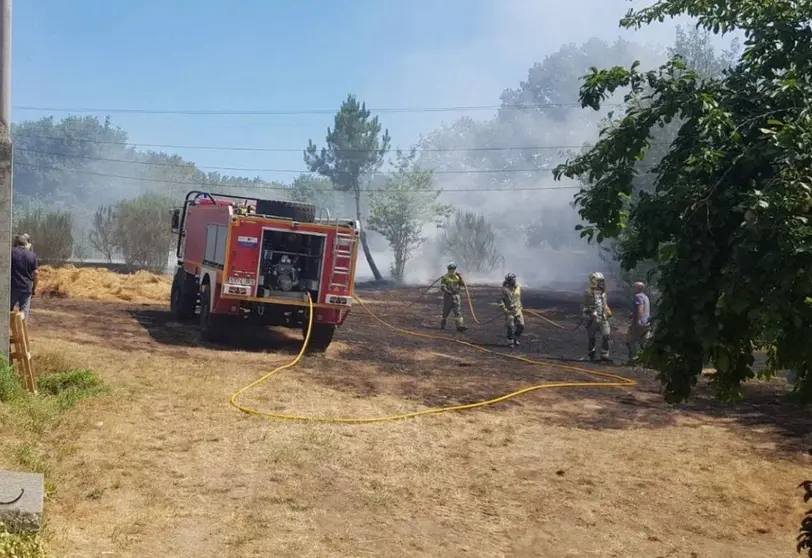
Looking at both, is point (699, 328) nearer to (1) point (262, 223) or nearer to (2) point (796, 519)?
(2) point (796, 519)

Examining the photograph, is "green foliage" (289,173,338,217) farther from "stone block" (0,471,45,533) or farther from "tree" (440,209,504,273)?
"stone block" (0,471,45,533)

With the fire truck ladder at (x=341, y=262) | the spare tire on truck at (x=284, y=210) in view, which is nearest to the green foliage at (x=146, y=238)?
the spare tire on truck at (x=284, y=210)

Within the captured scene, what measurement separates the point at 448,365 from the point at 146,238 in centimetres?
2304

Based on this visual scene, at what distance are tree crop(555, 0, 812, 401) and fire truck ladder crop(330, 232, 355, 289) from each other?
8.03 meters

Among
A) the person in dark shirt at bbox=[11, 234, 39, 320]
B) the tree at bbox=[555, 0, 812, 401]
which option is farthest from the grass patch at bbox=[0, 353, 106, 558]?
the tree at bbox=[555, 0, 812, 401]

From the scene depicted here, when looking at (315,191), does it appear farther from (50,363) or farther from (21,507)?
(21,507)

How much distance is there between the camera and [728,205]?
14.3ft

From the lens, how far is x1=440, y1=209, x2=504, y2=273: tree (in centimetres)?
4978

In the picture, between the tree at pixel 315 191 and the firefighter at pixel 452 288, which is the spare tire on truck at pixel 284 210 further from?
the tree at pixel 315 191

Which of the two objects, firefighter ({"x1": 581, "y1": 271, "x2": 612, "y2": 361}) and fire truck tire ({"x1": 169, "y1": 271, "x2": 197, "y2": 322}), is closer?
firefighter ({"x1": 581, "y1": 271, "x2": 612, "y2": 361})

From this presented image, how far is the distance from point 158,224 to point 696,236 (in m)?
32.0

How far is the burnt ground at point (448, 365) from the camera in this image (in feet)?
36.7

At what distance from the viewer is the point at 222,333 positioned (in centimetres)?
1441

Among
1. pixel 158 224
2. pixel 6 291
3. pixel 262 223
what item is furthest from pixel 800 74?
pixel 158 224
